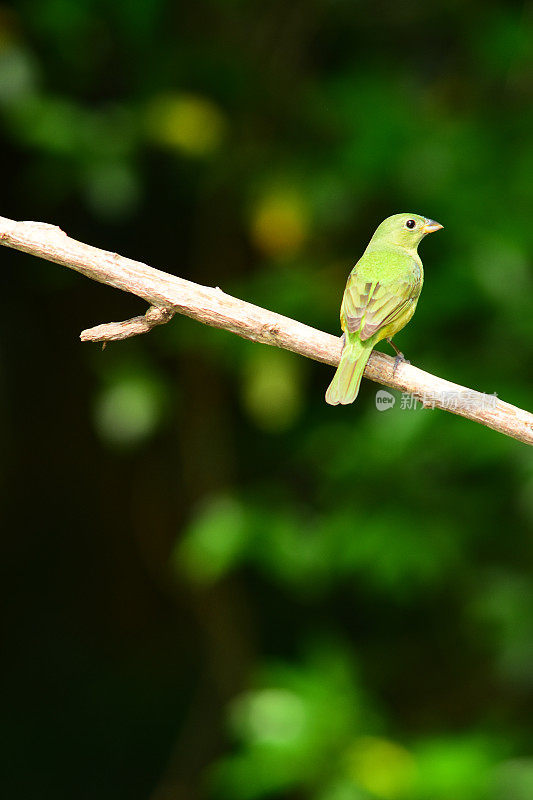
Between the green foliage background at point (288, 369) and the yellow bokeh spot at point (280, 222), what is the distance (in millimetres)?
16

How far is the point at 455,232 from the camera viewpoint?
12.8 feet

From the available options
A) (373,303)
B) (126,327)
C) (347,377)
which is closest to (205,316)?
(126,327)

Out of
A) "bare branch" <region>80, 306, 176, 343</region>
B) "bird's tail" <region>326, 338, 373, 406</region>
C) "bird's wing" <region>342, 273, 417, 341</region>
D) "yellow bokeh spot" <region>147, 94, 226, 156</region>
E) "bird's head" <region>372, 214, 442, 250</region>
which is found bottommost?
"bare branch" <region>80, 306, 176, 343</region>

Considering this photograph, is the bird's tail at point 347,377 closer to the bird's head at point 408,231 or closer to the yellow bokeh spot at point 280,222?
the bird's head at point 408,231

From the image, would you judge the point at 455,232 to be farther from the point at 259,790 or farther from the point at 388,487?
the point at 259,790

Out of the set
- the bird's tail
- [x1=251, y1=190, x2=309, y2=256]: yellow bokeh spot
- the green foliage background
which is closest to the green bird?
the bird's tail

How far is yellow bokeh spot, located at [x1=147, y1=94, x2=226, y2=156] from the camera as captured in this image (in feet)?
13.5

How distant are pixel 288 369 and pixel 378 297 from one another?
179 cm

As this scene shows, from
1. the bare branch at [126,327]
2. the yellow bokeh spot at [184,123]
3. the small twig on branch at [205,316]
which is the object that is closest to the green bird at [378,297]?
the small twig on branch at [205,316]

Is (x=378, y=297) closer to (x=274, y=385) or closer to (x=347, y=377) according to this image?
(x=347, y=377)

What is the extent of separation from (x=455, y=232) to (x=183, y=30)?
1.75m

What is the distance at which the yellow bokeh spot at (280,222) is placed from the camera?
4.13 meters

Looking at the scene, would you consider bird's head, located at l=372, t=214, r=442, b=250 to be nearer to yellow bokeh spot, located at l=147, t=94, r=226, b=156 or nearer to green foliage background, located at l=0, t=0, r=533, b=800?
green foliage background, located at l=0, t=0, r=533, b=800

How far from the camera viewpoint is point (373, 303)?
2.32m
